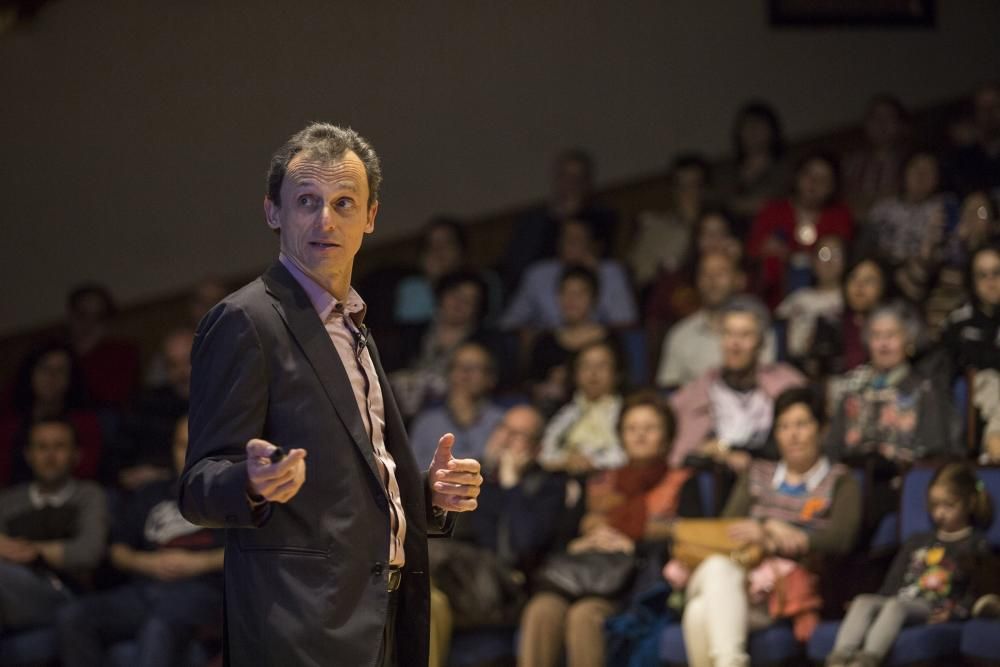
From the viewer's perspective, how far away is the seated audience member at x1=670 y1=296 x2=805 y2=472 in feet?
14.5

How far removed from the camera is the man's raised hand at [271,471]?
1.59m

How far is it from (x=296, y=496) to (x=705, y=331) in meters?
3.29

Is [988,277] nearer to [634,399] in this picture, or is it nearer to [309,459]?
[634,399]

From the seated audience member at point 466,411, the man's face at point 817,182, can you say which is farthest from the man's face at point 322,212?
the man's face at point 817,182

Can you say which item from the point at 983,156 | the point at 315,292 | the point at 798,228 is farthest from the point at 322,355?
the point at 983,156

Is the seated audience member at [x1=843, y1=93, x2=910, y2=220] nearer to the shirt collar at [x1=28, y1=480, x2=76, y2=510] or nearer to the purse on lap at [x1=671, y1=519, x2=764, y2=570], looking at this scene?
the purse on lap at [x1=671, y1=519, x2=764, y2=570]

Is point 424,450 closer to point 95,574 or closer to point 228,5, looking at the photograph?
point 95,574

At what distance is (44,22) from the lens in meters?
5.88

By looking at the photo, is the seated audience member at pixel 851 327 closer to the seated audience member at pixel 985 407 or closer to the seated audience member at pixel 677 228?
the seated audience member at pixel 985 407

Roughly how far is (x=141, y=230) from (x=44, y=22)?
92 centimetres

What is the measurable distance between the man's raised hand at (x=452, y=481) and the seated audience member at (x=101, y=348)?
3705 millimetres

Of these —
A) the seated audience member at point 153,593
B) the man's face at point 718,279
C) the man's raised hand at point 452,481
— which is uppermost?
the man's face at point 718,279

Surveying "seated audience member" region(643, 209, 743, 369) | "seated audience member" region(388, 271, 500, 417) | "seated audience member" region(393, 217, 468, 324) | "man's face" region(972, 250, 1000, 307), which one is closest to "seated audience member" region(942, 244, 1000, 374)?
"man's face" region(972, 250, 1000, 307)

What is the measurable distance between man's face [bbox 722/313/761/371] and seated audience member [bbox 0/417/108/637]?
2.00 m
